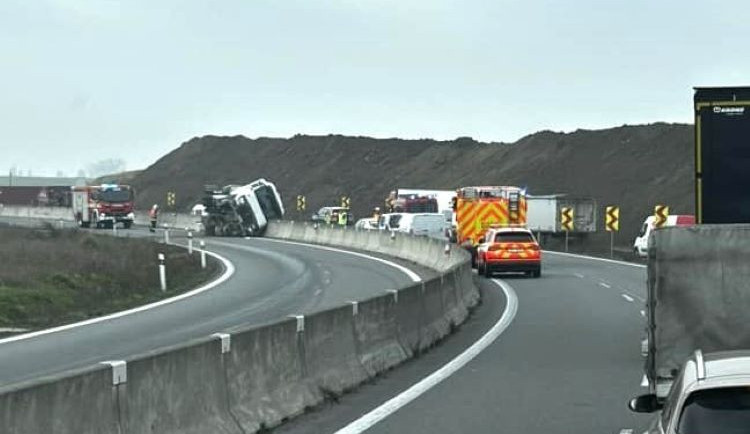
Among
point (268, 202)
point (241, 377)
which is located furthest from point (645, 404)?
point (268, 202)

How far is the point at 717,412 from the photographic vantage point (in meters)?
5.89

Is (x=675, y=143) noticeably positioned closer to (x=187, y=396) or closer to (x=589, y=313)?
(x=589, y=313)

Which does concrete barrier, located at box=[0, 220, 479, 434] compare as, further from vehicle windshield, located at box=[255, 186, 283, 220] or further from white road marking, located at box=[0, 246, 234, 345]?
vehicle windshield, located at box=[255, 186, 283, 220]

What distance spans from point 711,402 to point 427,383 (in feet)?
29.3

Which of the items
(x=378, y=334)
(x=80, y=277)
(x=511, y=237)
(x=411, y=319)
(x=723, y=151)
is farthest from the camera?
(x=511, y=237)

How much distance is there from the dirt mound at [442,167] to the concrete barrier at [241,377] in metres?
62.8

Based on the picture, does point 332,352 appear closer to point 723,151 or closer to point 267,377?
point 267,377

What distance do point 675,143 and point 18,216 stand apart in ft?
184

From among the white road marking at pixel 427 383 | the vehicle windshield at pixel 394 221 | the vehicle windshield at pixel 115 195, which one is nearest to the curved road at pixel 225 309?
the white road marking at pixel 427 383

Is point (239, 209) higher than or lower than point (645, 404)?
higher

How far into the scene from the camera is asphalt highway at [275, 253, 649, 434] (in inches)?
461

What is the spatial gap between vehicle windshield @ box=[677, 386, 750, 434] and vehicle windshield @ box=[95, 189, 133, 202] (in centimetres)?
7645

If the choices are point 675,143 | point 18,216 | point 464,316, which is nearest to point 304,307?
point 464,316

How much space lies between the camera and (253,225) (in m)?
71.7
